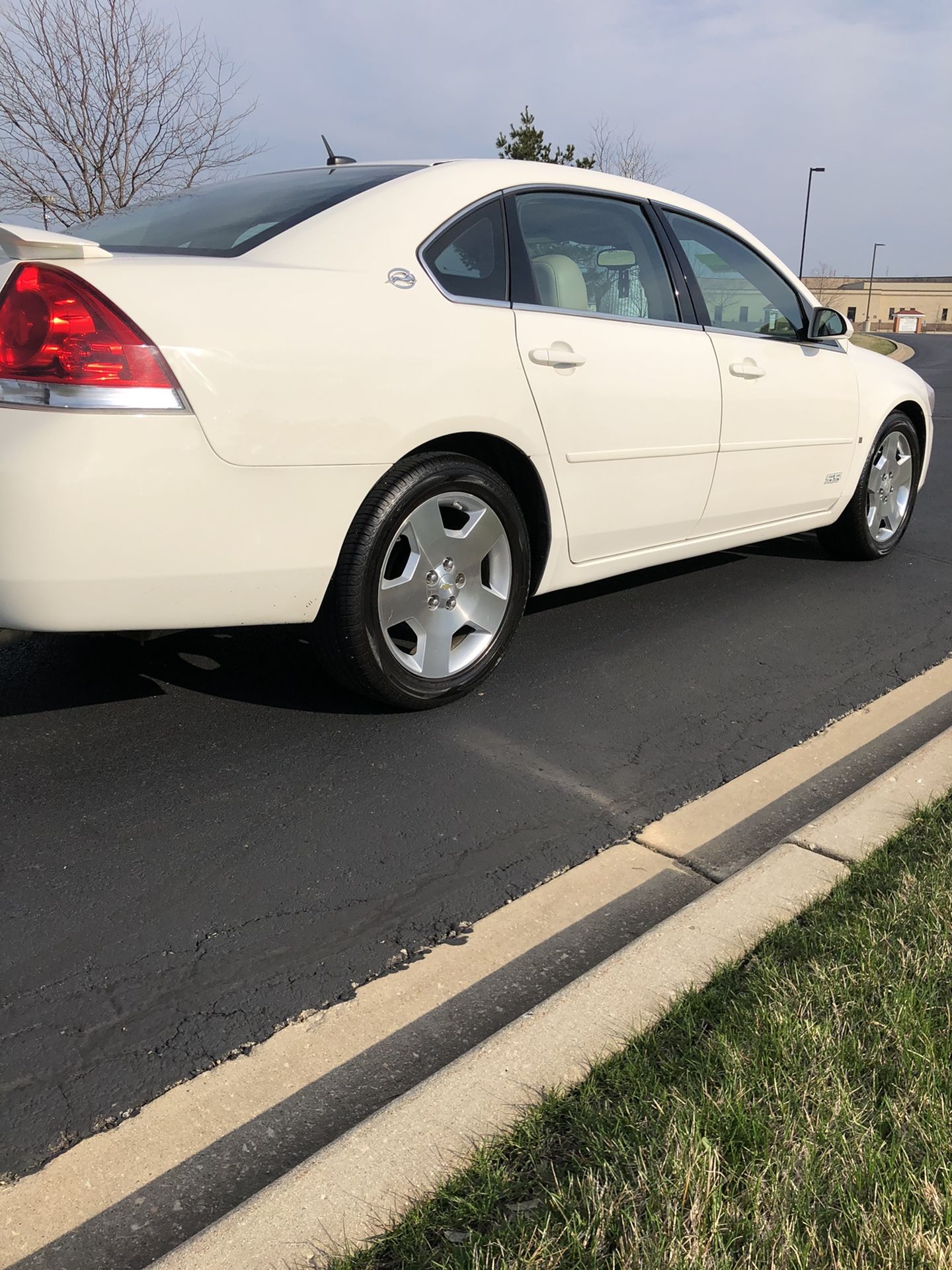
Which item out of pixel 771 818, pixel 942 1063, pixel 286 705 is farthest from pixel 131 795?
pixel 942 1063

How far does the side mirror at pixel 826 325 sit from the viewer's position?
4.92 meters

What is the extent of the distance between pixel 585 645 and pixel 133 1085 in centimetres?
270

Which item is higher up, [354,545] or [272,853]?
[354,545]

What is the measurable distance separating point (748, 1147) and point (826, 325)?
4151 mm

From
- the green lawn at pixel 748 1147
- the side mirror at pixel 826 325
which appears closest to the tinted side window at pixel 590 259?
the side mirror at pixel 826 325

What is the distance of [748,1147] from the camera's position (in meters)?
1.64

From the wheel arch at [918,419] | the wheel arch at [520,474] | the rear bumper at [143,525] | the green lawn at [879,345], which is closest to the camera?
the rear bumper at [143,525]

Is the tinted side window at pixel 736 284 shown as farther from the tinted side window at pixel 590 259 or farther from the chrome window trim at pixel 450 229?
the chrome window trim at pixel 450 229

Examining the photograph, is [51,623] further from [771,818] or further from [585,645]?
[585,645]

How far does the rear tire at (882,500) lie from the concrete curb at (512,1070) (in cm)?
314

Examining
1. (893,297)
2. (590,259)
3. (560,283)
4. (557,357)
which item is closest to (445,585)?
(557,357)

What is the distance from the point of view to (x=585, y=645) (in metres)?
4.27

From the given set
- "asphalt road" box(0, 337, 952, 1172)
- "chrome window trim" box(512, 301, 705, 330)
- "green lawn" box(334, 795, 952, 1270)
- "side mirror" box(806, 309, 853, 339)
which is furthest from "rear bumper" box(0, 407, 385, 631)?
"side mirror" box(806, 309, 853, 339)

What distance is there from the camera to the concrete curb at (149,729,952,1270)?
1535mm
